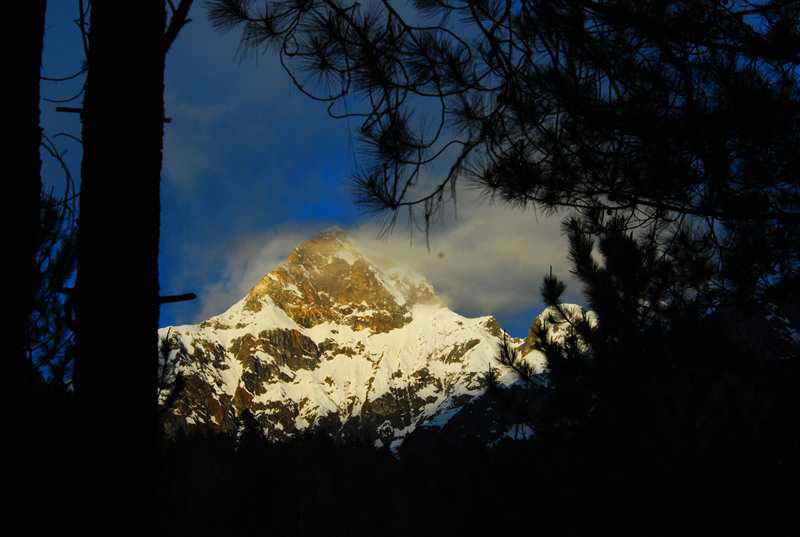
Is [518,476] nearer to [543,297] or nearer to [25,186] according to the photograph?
[543,297]

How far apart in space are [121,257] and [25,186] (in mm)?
373

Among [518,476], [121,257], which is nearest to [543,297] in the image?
[518,476]

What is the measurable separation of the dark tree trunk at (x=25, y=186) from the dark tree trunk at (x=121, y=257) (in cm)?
14

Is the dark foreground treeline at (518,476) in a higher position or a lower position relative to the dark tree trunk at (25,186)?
lower

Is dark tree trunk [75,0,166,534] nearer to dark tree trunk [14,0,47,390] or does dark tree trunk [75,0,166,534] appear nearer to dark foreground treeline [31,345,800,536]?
dark foreground treeline [31,345,800,536]

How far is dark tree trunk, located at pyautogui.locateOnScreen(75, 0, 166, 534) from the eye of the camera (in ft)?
6.27

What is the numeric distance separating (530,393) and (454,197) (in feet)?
10.3

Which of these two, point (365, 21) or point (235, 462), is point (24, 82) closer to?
point (365, 21)

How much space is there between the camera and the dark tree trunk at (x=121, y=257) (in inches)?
75.2

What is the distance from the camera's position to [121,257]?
80.0 inches

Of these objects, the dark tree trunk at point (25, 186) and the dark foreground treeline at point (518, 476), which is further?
the dark foreground treeline at point (518, 476)

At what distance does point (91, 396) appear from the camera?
6.41ft

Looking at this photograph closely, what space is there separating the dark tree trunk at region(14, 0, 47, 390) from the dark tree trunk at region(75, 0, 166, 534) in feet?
0.47

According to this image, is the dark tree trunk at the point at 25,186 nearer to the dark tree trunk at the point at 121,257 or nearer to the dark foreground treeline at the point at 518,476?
the dark tree trunk at the point at 121,257
